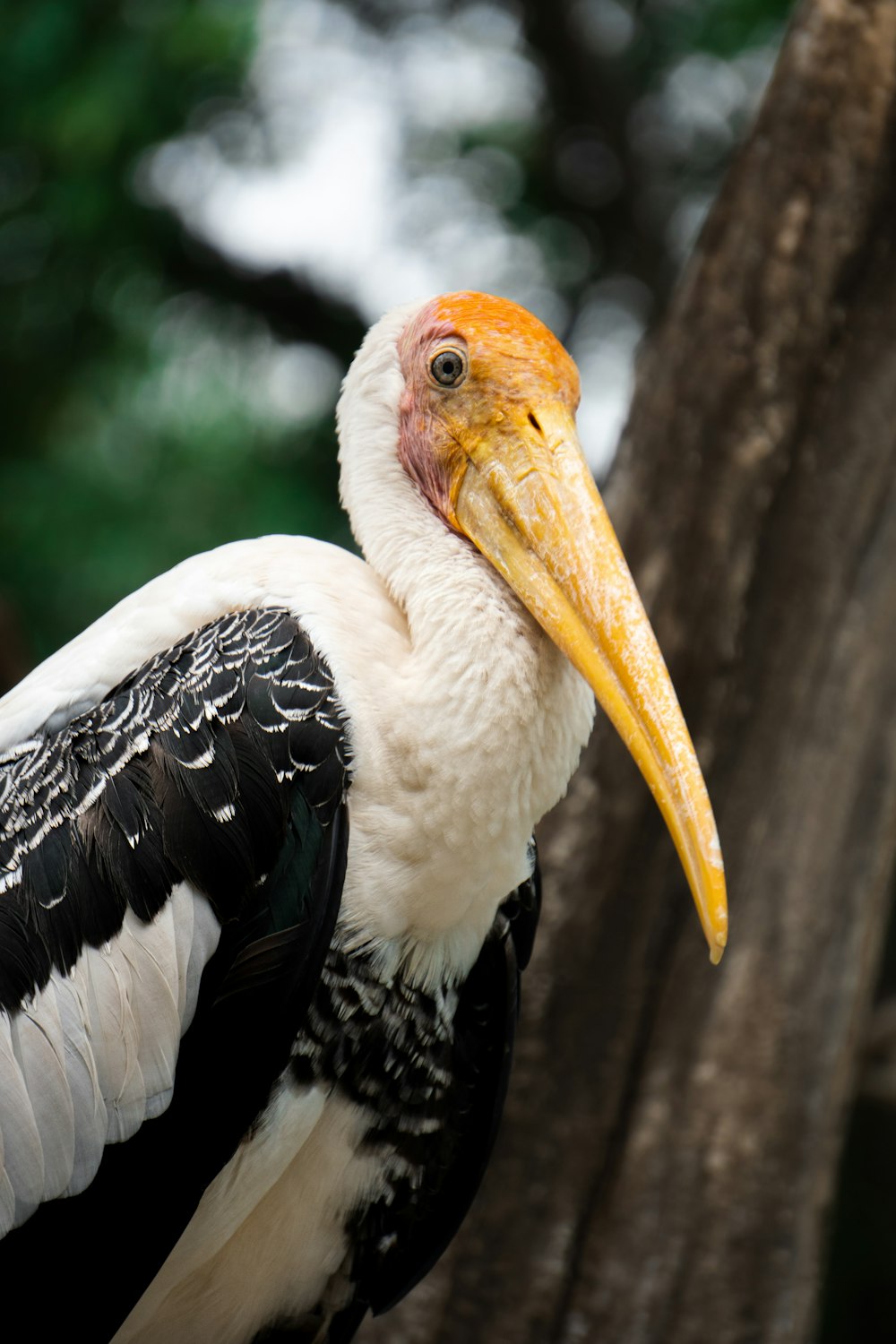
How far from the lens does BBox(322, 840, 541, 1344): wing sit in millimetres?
2162


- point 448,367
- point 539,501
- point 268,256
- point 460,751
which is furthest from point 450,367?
point 268,256

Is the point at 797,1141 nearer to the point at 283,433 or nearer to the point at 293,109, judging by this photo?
the point at 283,433

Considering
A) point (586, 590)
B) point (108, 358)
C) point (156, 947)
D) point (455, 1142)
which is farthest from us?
point (108, 358)

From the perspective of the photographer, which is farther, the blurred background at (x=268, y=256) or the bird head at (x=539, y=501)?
the blurred background at (x=268, y=256)

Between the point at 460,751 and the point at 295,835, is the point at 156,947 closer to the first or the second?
the point at 295,835

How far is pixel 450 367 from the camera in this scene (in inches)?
82.4

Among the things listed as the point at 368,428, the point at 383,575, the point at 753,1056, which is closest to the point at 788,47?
the point at 368,428

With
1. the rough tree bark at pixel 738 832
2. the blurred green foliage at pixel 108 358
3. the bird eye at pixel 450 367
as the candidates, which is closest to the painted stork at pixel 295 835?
the bird eye at pixel 450 367

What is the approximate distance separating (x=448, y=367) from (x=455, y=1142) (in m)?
1.27

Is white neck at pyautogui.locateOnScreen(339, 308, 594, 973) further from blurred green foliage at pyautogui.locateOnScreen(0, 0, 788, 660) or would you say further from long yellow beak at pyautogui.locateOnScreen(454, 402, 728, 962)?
blurred green foliage at pyautogui.locateOnScreen(0, 0, 788, 660)

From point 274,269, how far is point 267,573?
347 cm

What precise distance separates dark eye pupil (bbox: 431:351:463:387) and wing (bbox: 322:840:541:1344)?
779 millimetres

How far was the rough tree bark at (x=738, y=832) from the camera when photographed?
3.04 metres

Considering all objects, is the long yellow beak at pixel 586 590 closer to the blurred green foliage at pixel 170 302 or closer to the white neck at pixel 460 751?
the white neck at pixel 460 751
